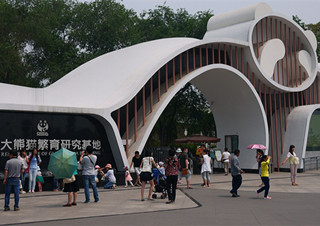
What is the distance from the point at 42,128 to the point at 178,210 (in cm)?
829

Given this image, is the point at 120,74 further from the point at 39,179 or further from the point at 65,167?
the point at 65,167

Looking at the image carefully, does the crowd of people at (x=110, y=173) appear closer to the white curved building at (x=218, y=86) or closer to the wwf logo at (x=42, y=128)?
the wwf logo at (x=42, y=128)

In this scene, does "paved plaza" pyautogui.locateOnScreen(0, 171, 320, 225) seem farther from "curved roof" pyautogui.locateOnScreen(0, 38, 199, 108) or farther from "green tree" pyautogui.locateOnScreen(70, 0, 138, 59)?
"green tree" pyautogui.locateOnScreen(70, 0, 138, 59)

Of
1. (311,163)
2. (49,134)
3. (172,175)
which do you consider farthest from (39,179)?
(311,163)

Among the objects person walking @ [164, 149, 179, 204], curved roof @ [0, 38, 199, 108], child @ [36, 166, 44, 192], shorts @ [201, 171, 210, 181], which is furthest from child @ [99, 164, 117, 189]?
person walking @ [164, 149, 179, 204]

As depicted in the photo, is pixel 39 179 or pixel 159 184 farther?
pixel 39 179

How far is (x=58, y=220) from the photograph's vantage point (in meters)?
9.41

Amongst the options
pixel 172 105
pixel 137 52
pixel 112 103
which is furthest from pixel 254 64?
pixel 172 105

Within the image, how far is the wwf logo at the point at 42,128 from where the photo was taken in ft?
56.0

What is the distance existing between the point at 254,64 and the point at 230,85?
1846 mm

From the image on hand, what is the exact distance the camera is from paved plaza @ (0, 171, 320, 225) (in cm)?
917

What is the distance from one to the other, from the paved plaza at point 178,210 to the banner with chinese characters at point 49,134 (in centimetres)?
251

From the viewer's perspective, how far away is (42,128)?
1716cm

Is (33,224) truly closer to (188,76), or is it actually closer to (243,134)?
(188,76)
